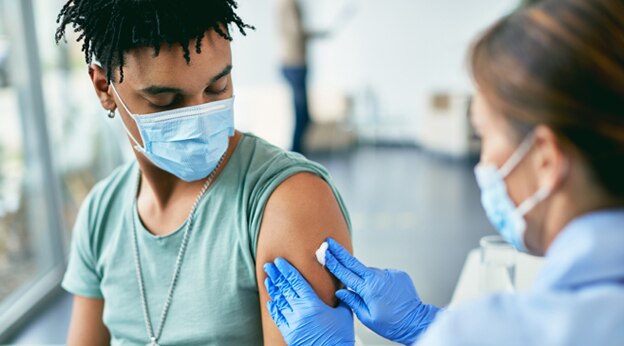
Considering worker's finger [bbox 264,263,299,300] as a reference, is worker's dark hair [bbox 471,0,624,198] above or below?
above

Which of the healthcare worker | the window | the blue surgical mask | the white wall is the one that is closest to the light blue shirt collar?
the healthcare worker

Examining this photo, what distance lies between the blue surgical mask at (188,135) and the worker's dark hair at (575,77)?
0.60 m

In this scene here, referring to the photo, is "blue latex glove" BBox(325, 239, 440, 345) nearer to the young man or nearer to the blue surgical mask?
the young man

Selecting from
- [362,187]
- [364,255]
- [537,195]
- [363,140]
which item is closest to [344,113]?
[363,140]

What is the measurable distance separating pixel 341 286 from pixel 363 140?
6.00 metres

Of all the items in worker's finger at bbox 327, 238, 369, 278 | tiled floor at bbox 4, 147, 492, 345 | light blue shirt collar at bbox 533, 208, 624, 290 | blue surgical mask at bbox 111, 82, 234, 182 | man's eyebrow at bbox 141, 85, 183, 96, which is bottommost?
tiled floor at bbox 4, 147, 492, 345

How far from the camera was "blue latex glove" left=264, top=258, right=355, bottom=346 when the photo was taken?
1096 mm

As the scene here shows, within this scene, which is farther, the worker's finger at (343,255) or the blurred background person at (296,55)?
the blurred background person at (296,55)

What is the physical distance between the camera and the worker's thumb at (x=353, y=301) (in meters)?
1.15

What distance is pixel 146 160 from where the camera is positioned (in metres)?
1.30

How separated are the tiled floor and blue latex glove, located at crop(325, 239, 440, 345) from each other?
1.26m

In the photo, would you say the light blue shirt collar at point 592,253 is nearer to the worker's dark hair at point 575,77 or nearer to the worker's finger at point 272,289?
the worker's dark hair at point 575,77

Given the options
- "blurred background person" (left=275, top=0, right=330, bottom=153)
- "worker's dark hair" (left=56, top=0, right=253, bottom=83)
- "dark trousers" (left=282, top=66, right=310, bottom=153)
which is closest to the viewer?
"worker's dark hair" (left=56, top=0, right=253, bottom=83)

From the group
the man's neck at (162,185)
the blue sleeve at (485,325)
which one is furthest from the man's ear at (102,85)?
the blue sleeve at (485,325)
